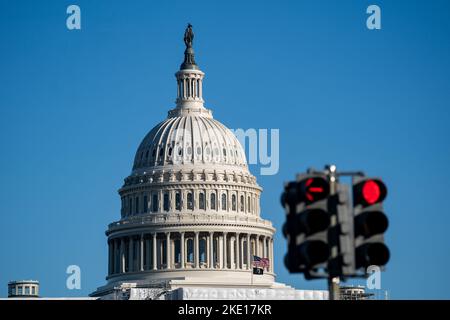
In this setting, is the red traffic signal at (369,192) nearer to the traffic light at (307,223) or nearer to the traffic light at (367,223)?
the traffic light at (367,223)

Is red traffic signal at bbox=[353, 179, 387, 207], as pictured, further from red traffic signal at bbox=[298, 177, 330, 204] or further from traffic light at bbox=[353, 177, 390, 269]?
red traffic signal at bbox=[298, 177, 330, 204]

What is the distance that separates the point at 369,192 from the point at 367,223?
1.85 feet

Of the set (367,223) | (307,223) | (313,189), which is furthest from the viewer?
(313,189)

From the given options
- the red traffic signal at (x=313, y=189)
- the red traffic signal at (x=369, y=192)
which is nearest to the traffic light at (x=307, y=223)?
the red traffic signal at (x=313, y=189)

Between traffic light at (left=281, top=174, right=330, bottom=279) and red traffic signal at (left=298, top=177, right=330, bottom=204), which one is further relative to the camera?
red traffic signal at (left=298, top=177, right=330, bottom=204)

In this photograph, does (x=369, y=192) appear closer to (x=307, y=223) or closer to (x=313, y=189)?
(x=313, y=189)

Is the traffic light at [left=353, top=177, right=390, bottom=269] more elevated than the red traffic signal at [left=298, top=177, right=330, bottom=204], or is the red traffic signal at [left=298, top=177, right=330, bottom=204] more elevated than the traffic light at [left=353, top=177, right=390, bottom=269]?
the red traffic signal at [left=298, top=177, right=330, bottom=204]

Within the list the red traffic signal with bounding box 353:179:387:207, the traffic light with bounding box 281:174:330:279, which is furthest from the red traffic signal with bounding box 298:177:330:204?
the red traffic signal with bounding box 353:179:387:207

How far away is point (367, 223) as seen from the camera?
22.2m

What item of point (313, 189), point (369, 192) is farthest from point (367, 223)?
point (313, 189)

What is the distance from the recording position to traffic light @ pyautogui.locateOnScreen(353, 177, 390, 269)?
866 inches
